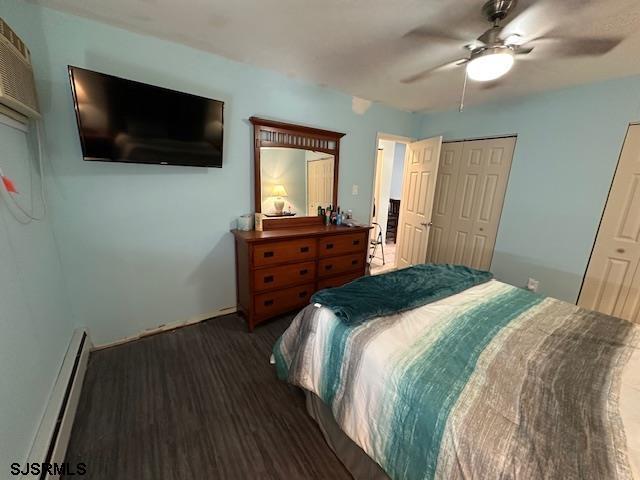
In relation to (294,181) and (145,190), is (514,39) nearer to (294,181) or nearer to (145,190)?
(294,181)

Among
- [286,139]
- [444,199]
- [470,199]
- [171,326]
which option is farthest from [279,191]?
[470,199]

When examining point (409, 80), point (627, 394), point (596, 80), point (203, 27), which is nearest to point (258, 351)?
point (627, 394)

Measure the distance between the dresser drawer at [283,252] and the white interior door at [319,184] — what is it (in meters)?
→ 0.56

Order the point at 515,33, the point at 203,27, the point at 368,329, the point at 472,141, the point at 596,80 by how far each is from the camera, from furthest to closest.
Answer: the point at 472,141
the point at 596,80
the point at 203,27
the point at 515,33
the point at 368,329

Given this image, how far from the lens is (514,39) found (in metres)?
1.61

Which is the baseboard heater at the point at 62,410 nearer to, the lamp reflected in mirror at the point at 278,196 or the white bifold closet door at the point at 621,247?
the lamp reflected in mirror at the point at 278,196

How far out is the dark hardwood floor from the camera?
125 cm

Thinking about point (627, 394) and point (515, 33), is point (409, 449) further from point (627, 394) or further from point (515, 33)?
point (515, 33)

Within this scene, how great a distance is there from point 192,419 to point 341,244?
1.88 meters

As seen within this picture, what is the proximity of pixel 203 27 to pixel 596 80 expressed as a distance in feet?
10.6

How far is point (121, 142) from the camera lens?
5.54 ft

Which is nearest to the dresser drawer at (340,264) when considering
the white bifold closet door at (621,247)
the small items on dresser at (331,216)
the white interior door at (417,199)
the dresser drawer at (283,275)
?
the dresser drawer at (283,275)

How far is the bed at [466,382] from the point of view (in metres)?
0.74

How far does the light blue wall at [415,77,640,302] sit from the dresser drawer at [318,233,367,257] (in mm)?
1649
